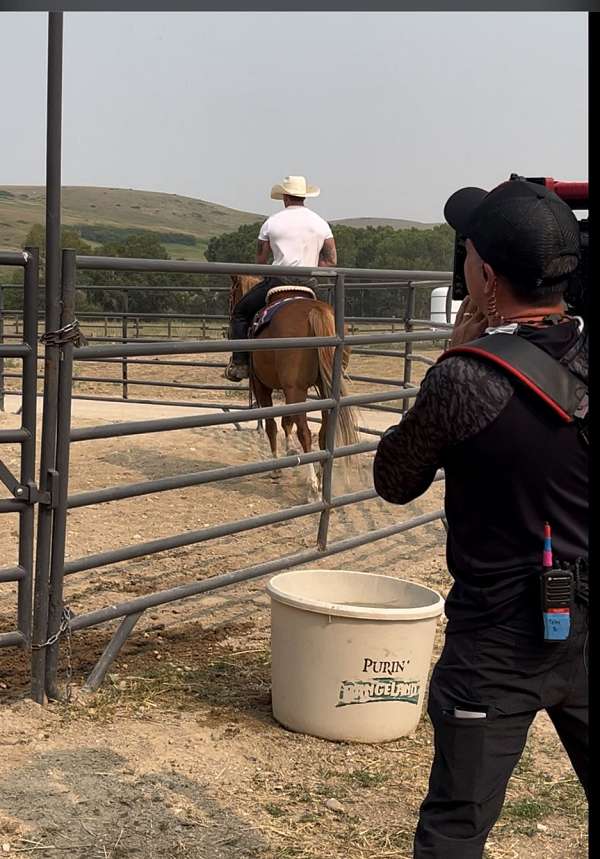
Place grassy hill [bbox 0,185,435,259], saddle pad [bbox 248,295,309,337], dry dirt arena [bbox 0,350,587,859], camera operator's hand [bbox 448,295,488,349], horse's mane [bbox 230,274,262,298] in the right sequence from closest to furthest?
camera operator's hand [bbox 448,295,488,349], dry dirt arena [bbox 0,350,587,859], saddle pad [bbox 248,295,309,337], horse's mane [bbox 230,274,262,298], grassy hill [bbox 0,185,435,259]

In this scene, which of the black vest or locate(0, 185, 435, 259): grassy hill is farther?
locate(0, 185, 435, 259): grassy hill

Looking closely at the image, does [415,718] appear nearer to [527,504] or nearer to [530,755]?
[530,755]

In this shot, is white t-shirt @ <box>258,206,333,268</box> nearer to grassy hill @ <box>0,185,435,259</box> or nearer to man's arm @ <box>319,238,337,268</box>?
man's arm @ <box>319,238,337,268</box>

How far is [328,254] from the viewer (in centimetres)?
802

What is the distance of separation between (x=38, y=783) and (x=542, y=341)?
6.59 feet

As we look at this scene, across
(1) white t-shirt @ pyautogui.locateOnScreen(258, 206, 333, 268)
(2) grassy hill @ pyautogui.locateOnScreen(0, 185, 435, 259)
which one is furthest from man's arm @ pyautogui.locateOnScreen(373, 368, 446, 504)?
(2) grassy hill @ pyautogui.locateOnScreen(0, 185, 435, 259)

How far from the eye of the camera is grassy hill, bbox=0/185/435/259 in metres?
77.8

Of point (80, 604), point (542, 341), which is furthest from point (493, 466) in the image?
point (80, 604)

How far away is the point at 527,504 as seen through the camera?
6.49 ft

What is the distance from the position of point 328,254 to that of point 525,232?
6173mm

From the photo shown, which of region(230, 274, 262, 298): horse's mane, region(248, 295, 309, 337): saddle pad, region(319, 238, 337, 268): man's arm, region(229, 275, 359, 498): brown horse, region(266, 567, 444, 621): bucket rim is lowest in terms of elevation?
region(266, 567, 444, 621): bucket rim

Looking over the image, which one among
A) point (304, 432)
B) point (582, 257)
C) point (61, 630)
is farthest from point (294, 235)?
point (582, 257)

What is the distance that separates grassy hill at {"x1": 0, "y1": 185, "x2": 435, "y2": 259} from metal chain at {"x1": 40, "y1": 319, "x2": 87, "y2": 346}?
68.4m

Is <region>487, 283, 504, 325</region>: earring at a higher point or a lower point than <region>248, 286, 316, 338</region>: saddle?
lower
